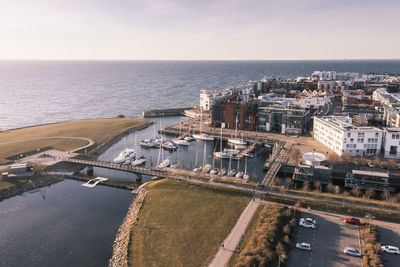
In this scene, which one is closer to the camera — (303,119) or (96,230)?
(96,230)

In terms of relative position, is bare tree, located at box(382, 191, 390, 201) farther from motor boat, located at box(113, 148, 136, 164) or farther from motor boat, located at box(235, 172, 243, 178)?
motor boat, located at box(113, 148, 136, 164)

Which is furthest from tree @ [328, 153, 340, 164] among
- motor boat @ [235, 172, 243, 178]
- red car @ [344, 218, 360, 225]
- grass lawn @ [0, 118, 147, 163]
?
grass lawn @ [0, 118, 147, 163]

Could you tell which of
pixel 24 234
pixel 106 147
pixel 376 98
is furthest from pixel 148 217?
pixel 376 98

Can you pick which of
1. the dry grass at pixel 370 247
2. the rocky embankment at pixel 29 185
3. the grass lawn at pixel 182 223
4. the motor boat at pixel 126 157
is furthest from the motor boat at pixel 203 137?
the dry grass at pixel 370 247

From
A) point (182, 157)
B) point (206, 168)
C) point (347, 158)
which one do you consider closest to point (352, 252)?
A: point (347, 158)

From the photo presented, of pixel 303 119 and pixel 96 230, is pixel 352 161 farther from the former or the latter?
pixel 96 230

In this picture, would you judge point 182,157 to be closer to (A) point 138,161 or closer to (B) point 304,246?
(A) point 138,161
